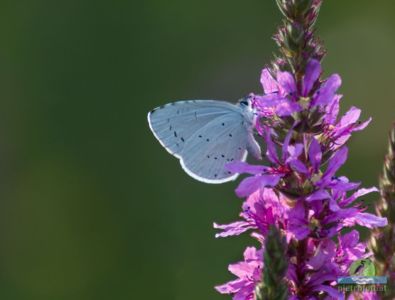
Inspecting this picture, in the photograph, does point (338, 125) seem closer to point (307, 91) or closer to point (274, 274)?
point (307, 91)

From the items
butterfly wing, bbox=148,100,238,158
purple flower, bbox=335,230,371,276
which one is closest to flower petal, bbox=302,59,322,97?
purple flower, bbox=335,230,371,276

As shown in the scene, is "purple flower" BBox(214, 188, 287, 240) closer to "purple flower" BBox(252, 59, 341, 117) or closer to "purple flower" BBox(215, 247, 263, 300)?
"purple flower" BBox(215, 247, 263, 300)

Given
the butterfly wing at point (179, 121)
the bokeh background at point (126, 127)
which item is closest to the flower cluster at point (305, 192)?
the butterfly wing at point (179, 121)

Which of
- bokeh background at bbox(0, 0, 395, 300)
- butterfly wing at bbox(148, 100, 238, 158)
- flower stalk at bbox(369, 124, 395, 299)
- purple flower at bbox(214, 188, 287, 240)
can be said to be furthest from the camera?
bokeh background at bbox(0, 0, 395, 300)

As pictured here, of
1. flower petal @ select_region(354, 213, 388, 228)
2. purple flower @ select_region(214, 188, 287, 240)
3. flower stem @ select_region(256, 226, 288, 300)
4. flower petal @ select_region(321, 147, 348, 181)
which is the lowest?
flower stem @ select_region(256, 226, 288, 300)

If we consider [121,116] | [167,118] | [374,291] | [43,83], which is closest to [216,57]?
[121,116]

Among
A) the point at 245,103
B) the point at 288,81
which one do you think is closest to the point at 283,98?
the point at 288,81

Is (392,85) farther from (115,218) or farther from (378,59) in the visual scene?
A: (115,218)

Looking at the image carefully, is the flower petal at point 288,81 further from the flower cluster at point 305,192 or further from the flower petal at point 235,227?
the flower petal at point 235,227
